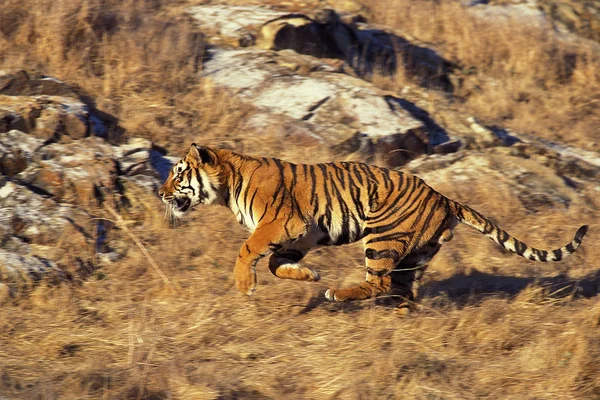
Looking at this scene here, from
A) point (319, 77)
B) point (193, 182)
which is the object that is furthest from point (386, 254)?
Result: point (319, 77)

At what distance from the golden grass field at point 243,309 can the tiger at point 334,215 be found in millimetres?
281

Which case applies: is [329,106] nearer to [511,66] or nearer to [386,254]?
[386,254]

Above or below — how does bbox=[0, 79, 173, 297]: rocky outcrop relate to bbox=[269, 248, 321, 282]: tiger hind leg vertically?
below

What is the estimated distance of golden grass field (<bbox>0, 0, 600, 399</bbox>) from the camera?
4.69 metres

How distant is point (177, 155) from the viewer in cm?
846

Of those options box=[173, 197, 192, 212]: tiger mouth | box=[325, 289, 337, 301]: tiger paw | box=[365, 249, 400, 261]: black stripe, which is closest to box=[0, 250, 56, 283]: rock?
box=[173, 197, 192, 212]: tiger mouth

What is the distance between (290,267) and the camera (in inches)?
226

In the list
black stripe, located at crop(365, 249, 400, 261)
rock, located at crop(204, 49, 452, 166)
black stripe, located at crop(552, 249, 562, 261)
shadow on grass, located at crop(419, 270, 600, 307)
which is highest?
black stripe, located at crop(552, 249, 562, 261)

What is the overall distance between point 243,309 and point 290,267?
433 millimetres

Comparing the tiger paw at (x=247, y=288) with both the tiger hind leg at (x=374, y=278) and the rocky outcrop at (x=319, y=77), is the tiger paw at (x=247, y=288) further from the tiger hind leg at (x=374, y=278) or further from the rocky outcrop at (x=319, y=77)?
the rocky outcrop at (x=319, y=77)

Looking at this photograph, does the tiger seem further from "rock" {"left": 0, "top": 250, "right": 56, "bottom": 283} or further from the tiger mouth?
"rock" {"left": 0, "top": 250, "right": 56, "bottom": 283}

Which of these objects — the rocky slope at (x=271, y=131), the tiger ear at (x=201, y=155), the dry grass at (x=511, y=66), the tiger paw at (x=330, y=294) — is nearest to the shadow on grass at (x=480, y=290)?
the tiger paw at (x=330, y=294)

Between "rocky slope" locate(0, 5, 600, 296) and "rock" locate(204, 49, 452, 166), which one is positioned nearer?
"rocky slope" locate(0, 5, 600, 296)

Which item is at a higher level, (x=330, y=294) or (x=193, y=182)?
(x=193, y=182)
